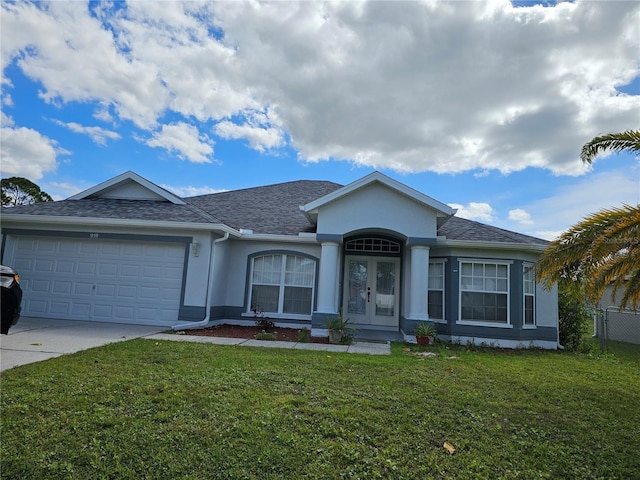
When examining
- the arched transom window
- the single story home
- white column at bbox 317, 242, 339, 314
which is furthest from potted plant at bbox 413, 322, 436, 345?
the arched transom window

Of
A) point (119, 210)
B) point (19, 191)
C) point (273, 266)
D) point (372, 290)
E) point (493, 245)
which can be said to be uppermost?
point (19, 191)

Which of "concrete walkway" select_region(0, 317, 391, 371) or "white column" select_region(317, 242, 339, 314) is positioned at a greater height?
"white column" select_region(317, 242, 339, 314)

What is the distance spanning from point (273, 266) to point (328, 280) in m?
2.46

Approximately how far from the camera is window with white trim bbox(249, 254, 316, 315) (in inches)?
480

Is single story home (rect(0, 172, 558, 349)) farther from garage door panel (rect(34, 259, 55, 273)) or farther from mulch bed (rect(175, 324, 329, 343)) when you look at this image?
mulch bed (rect(175, 324, 329, 343))

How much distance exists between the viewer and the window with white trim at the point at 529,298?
10.9 meters

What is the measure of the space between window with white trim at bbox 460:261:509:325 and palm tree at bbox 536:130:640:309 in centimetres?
376

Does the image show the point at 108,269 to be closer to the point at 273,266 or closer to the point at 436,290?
the point at 273,266

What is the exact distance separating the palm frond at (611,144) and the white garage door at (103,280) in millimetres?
10371

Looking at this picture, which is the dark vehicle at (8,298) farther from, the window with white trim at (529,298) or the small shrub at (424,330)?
the window with white trim at (529,298)

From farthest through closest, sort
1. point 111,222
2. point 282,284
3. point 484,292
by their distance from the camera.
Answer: point 282,284, point 111,222, point 484,292

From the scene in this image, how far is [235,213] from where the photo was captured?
14367mm

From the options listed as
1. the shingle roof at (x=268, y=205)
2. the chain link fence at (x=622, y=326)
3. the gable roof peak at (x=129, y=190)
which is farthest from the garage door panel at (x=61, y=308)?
the chain link fence at (x=622, y=326)

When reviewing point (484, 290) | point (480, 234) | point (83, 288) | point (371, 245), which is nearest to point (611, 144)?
point (480, 234)
